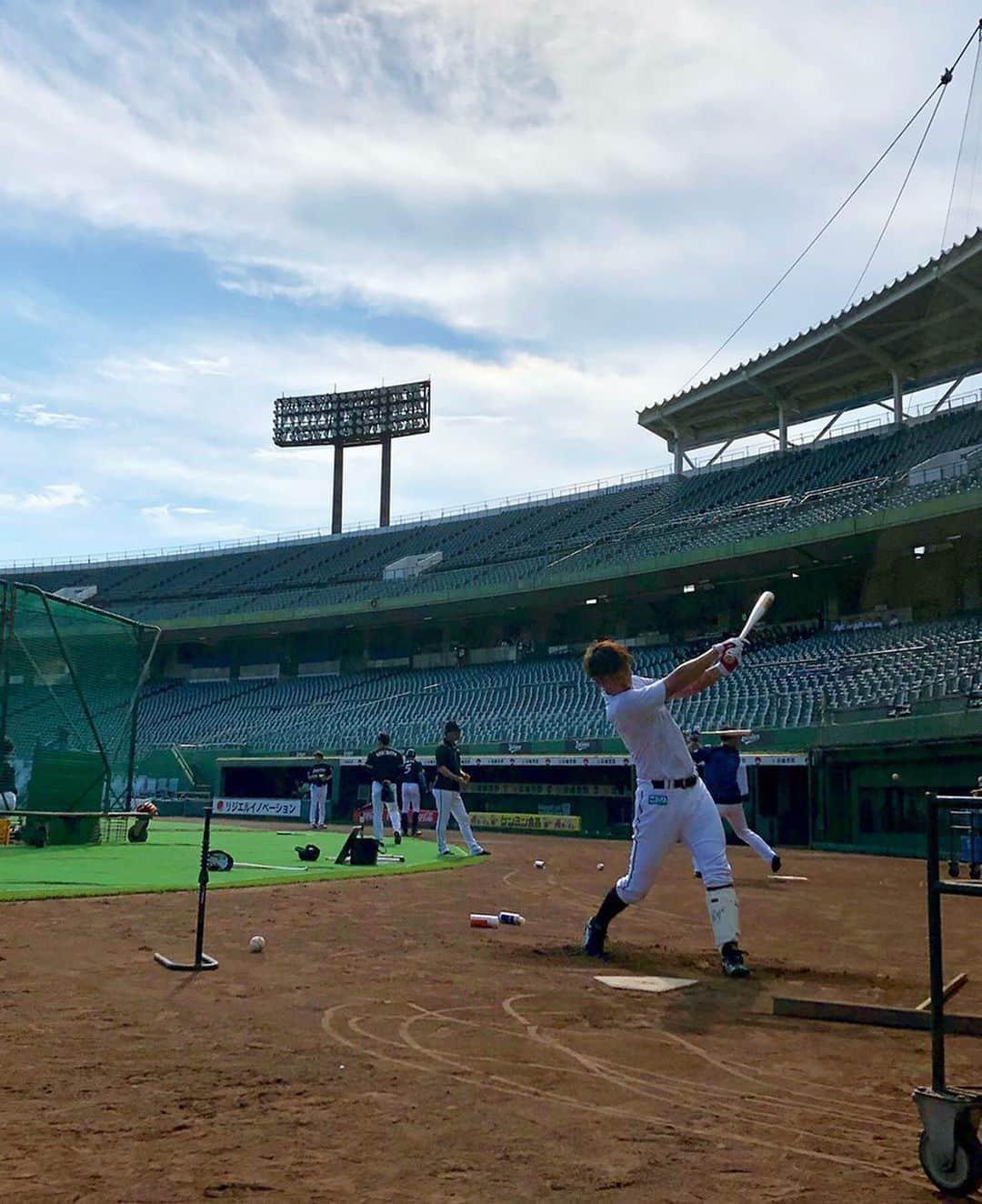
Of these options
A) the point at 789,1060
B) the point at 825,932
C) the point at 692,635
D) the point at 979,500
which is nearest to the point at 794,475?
the point at 692,635

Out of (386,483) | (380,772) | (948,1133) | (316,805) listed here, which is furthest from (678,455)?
(948,1133)

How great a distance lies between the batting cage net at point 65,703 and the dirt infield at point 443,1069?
9.16 meters

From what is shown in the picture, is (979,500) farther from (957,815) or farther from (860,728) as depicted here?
(957,815)

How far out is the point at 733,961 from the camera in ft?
21.2

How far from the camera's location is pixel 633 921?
919cm

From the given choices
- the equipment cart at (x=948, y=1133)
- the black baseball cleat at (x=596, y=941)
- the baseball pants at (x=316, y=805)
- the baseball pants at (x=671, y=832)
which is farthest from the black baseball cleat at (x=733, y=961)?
the baseball pants at (x=316, y=805)

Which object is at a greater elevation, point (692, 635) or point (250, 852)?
point (692, 635)

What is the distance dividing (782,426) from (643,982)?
36554mm

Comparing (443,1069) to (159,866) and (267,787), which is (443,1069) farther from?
(267,787)

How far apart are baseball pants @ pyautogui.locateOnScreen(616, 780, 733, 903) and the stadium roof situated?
27.5m

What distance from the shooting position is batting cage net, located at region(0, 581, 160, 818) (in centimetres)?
1650

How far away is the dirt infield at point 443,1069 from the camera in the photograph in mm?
3088

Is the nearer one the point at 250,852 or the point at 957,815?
the point at 957,815

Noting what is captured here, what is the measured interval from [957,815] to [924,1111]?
9547 millimetres
